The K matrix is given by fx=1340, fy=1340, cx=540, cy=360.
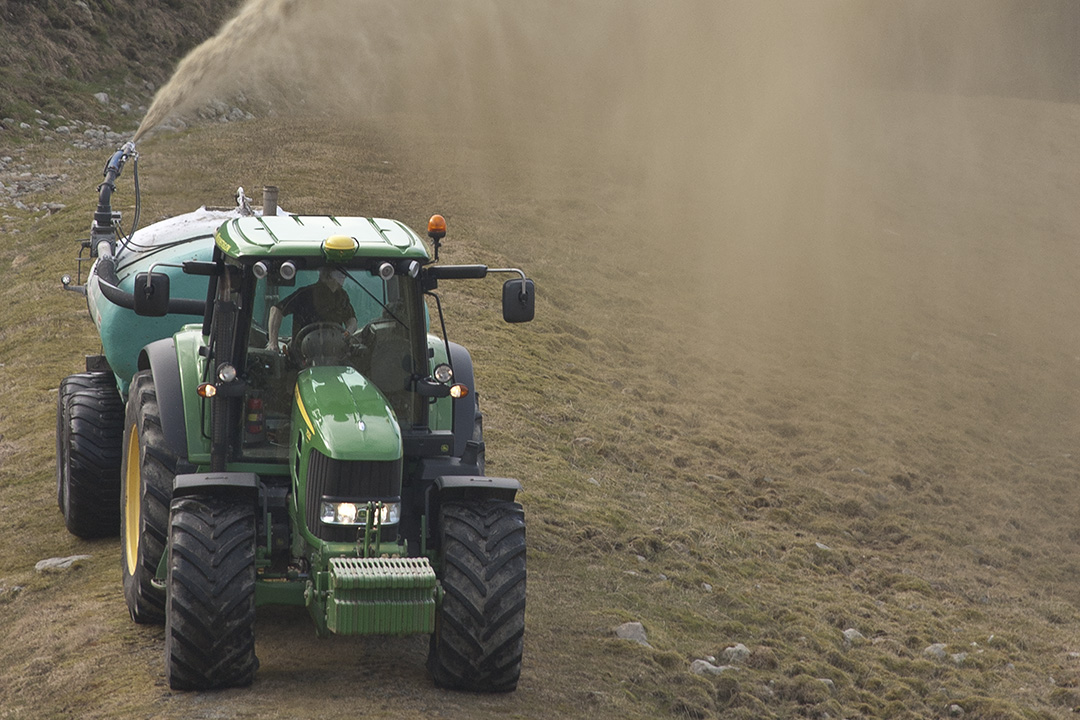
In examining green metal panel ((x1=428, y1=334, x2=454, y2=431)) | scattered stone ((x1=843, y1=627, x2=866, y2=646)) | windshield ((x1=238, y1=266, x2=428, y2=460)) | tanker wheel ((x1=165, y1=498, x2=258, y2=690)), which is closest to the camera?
tanker wheel ((x1=165, y1=498, x2=258, y2=690))

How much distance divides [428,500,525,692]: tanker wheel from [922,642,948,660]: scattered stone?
5088 mm

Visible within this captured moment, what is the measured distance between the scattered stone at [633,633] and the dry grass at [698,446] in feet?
0.35

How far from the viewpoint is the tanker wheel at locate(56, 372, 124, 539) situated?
11578mm

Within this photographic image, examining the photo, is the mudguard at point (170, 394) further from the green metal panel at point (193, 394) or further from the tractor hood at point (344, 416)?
the tractor hood at point (344, 416)

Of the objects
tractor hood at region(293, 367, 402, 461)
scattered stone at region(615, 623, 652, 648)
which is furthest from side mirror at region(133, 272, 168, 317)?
scattered stone at region(615, 623, 652, 648)

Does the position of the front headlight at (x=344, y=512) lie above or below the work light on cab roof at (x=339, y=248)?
below

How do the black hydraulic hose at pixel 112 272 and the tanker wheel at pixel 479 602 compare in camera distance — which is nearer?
the tanker wheel at pixel 479 602

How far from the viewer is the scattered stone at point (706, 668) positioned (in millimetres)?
10352

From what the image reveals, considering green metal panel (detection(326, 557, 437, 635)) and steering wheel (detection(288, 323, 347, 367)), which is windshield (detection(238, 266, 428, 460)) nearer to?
steering wheel (detection(288, 323, 347, 367))

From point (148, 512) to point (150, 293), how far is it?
59.0 inches

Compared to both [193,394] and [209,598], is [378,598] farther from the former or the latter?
[193,394]

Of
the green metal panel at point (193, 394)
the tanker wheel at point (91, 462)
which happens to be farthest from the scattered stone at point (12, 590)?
the green metal panel at point (193, 394)

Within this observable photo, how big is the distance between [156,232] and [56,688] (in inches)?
214

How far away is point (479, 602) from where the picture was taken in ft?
26.2
